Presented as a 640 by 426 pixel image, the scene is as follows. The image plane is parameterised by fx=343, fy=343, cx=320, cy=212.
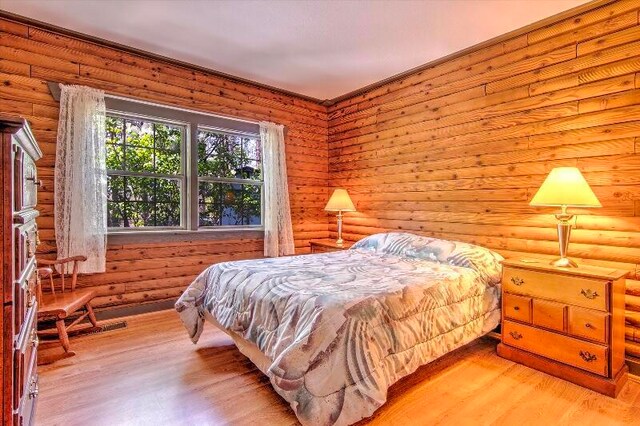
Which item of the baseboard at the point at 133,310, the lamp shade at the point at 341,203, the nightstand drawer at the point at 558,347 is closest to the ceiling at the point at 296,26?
the lamp shade at the point at 341,203

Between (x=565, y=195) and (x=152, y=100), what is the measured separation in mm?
3615

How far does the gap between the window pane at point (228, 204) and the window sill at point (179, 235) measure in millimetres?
141

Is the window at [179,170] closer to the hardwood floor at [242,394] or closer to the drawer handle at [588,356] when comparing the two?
the hardwood floor at [242,394]

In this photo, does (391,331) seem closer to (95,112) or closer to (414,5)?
(414,5)

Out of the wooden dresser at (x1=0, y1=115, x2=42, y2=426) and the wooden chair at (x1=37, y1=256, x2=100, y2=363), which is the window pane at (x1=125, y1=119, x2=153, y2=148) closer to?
the wooden chair at (x1=37, y1=256, x2=100, y2=363)

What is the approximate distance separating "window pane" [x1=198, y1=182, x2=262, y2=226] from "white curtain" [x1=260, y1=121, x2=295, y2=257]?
227mm

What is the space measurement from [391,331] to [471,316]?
0.85m

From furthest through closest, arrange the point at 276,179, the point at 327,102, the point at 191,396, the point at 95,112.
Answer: the point at 327,102 < the point at 276,179 < the point at 95,112 < the point at 191,396

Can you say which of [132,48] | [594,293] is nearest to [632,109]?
[594,293]

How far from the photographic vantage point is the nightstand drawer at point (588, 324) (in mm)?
2037

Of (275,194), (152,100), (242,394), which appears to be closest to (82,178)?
(152,100)

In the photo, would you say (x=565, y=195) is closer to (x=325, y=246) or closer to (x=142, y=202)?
(x=325, y=246)

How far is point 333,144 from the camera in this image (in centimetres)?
483

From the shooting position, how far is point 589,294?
2.10 m
